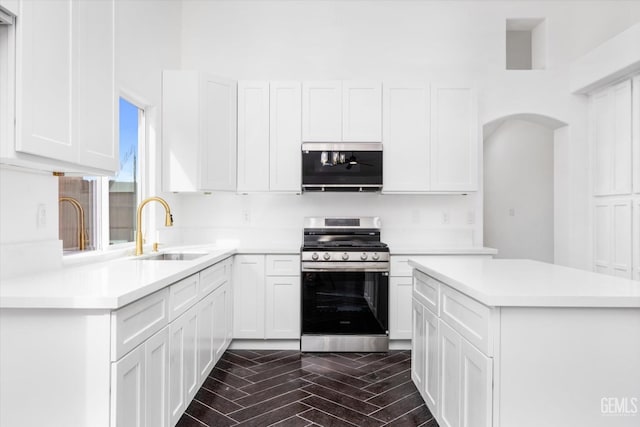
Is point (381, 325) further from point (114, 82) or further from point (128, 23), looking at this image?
point (128, 23)

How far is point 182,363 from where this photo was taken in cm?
216

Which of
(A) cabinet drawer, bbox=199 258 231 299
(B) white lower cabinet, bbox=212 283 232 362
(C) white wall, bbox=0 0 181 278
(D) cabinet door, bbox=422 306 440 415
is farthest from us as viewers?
(B) white lower cabinet, bbox=212 283 232 362

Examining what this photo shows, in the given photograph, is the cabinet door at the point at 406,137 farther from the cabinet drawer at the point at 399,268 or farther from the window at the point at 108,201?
the window at the point at 108,201

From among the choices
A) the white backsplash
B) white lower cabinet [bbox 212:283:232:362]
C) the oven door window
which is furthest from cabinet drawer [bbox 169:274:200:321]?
the white backsplash

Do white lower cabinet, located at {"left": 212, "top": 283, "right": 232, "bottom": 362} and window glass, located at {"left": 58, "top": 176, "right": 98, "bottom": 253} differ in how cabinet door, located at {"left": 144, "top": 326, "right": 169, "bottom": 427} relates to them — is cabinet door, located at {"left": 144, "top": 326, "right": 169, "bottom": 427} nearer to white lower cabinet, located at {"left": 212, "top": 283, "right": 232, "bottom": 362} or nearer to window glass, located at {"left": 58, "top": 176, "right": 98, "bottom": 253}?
white lower cabinet, located at {"left": 212, "top": 283, "right": 232, "bottom": 362}

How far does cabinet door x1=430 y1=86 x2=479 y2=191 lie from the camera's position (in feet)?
12.3

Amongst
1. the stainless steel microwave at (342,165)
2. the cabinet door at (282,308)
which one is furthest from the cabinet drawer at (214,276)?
the stainless steel microwave at (342,165)

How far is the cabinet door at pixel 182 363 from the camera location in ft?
6.56

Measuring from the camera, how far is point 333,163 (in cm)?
365

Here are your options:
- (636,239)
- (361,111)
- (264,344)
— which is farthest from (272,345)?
(636,239)

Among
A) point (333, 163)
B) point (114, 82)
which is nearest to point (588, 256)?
point (333, 163)

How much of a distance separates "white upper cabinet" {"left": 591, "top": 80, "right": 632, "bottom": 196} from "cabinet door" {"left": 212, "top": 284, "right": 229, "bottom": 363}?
361 cm

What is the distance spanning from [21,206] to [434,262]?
225 centimetres

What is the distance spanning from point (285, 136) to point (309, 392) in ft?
7.37
